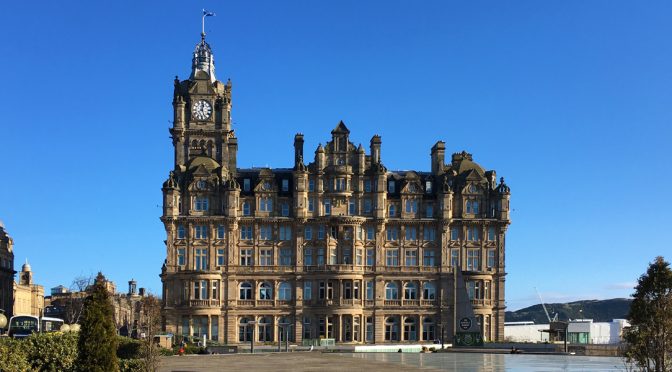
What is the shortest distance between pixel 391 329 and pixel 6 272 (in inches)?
2545

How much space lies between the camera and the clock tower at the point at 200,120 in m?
119

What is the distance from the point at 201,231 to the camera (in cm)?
11156

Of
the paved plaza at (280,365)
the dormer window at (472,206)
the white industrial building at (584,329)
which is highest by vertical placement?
the dormer window at (472,206)

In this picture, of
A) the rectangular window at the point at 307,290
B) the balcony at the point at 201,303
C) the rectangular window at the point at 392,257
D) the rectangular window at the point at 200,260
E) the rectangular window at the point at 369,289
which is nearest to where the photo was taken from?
the balcony at the point at 201,303

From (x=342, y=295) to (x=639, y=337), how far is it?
74893 mm

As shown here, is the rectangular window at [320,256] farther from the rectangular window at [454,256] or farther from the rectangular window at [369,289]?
the rectangular window at [454,256]

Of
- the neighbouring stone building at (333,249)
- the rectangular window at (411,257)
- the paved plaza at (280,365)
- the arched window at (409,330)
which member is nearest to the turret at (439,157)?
Result: the neighbouring stone building at (333,249)

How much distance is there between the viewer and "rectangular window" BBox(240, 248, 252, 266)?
11212 centimetres

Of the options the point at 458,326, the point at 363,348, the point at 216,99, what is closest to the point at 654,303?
the point at 363,348

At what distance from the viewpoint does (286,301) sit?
112 m

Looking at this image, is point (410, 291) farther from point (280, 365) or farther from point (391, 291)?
point (280, 365)

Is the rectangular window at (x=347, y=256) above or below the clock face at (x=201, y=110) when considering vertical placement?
below

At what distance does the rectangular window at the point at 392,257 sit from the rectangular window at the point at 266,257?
1402 centimetres

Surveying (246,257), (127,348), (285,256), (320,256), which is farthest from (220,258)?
(127,348)
